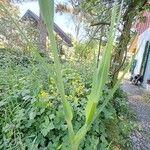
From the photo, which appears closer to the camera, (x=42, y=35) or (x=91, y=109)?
(x=91, y=109)

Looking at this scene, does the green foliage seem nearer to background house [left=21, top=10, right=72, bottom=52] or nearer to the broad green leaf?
background house [left=21, top=10, right=72, bottom=52]

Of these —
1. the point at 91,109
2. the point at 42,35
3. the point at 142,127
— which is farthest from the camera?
the point at 42,35

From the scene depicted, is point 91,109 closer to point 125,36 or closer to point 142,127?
point 125,36

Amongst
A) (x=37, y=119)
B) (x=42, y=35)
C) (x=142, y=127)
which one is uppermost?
(x=37, y=119)

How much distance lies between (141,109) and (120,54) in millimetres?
2559

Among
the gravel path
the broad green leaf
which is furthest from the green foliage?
the gravel path

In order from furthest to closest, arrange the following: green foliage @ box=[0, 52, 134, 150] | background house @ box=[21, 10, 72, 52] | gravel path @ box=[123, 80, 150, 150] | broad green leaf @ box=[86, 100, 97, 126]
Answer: background house @ box=[21, 10, 72, 52] < gravel path @ box=[123, 80, 150, 150] < green foliage @ box=[0, 52, 134, 150] < broad green leaf @ box=[86, 100, 97, 126]

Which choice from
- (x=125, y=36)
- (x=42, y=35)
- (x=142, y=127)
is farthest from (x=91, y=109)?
(x=42, y=35)

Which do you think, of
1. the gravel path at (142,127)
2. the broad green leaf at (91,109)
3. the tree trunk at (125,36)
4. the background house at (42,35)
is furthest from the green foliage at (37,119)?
the tree trunk at (125,36)

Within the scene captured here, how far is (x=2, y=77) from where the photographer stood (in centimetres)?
320

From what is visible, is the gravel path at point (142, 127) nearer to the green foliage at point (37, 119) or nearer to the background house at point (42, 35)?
the background house at point (42, 35)

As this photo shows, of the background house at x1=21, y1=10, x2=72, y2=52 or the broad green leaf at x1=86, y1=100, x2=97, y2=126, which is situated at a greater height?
the broad green leaf at x1=86, y1=100, x2=97, y2=126

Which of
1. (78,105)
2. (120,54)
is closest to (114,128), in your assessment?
(78,105)

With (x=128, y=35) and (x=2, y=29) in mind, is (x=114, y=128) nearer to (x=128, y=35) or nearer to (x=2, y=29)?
(x=128, y=35)
